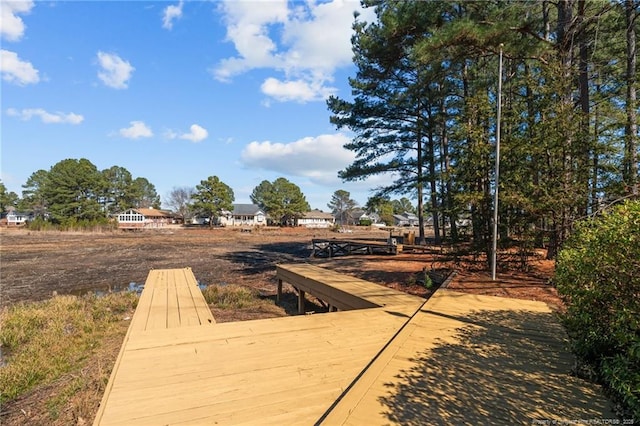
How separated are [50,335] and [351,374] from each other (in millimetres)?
7612

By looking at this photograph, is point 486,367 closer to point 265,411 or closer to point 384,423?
point 384,423

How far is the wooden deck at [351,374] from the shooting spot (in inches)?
90.1

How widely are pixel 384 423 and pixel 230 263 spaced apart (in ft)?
55.9

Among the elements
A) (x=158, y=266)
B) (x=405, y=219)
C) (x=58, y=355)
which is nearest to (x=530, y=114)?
(x=58, y=355)

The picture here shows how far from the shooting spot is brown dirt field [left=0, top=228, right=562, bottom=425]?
4.52 meters

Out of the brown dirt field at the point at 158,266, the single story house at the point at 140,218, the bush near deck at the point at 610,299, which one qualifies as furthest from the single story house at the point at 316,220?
the bush near deck at the point at 610,299

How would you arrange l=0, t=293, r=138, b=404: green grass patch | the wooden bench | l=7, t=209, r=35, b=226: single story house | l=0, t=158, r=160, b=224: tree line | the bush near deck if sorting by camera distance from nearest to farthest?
the bush near deck, l=0, t=293, r=138, b=404: green grass patch, the wooden bench, l=0, t=158, r=160, b=224: tree line, l=7, t=209, r=35, b=226: single story house

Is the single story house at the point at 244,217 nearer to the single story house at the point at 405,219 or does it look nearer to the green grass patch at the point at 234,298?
the single story house at the point at 405,219

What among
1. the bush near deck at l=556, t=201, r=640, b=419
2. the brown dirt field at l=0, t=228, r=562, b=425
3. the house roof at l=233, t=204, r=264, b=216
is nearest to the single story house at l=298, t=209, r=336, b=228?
the house roof at l=233, t=204, r=264, b=216

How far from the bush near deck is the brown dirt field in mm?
2634

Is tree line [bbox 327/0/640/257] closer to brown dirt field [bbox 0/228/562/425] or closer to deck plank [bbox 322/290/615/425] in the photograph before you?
brown dirt field [bbox 0/228/562/425]

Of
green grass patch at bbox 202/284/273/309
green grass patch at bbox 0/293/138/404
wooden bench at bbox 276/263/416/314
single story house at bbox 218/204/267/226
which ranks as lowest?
green grass patch at bbox 0/293/138/404

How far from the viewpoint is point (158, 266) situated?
17.5m

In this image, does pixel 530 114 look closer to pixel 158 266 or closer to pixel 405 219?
pixel 158 266
